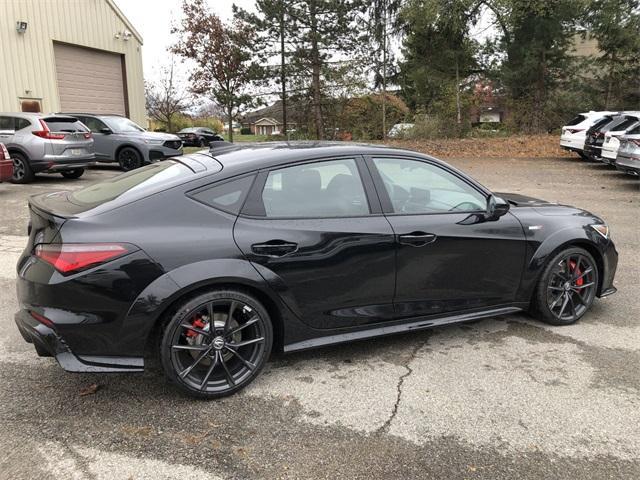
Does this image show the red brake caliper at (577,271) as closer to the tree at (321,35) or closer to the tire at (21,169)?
the tire at (21,169)

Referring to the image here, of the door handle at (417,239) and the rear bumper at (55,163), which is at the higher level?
the door handle at (417,239)

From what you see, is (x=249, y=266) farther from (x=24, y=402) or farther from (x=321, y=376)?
(x=24, y=402)

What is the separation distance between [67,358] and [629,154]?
11.8m

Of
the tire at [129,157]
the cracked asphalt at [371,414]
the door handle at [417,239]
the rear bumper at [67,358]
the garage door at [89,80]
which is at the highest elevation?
the garage door at [89,80]

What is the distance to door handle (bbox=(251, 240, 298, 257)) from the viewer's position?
3141 millimetres

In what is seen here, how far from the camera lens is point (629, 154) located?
36.8ft

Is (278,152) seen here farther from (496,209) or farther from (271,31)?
(271,31)

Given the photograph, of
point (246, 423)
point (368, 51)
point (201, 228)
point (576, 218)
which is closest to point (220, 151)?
point (201, 228)

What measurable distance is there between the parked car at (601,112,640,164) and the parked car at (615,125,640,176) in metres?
1.50

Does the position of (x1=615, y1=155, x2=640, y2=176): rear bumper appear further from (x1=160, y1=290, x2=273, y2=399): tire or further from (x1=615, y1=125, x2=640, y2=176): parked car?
(x1=160, y1=290, x2=273, y2=399): tire

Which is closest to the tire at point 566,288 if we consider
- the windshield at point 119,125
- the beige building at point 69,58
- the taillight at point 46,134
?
the taillight at point 46,134

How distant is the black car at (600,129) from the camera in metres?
13.7

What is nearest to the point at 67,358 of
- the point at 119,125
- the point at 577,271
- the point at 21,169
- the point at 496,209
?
the point at 496,209

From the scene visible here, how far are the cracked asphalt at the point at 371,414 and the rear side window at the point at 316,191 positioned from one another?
108cm
